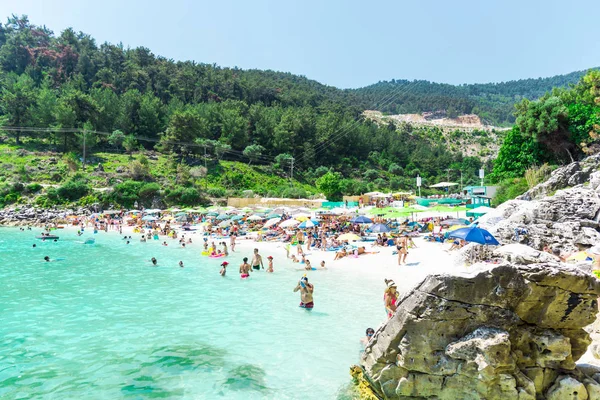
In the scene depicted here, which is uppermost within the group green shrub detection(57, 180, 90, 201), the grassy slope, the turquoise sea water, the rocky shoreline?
the grassy slope

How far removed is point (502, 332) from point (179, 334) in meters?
7.41

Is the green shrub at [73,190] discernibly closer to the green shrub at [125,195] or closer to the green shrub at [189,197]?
the green shrub at [125,195]

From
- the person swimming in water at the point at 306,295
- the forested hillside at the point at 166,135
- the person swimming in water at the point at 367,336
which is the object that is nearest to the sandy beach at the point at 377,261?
the person swimming in water at the point at 306,295

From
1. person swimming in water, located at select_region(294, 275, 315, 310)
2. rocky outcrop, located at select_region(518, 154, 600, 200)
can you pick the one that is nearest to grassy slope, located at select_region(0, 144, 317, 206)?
rocky outcrop, located at select_region(518, 154, 600, 200)

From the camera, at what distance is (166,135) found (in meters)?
67.7

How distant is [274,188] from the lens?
60.3 metres

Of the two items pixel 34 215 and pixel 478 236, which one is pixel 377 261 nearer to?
pixel 478 236

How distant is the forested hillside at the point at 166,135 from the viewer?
52.3m

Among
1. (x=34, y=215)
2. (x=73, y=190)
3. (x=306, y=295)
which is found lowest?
(x=306, y=295)

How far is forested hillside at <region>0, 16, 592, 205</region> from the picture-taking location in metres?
52.3

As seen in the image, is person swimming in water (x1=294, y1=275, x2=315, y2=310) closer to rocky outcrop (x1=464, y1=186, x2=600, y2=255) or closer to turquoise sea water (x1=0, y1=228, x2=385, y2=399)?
turquoise sea water (x1=0, y1=228, x2=385, y2=399)

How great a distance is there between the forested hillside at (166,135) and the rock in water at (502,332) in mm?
45170

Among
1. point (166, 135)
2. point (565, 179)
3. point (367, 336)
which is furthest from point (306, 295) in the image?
point (166, 135)

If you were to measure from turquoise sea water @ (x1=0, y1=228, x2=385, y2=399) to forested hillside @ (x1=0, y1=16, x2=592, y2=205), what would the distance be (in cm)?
3413
